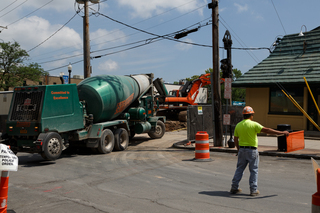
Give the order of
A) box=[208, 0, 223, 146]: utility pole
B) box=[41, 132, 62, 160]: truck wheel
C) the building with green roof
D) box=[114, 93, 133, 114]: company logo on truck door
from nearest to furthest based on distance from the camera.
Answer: box=[41, 132, 62, 160]: truck wheel < box=[114, 93, 133, 114]: company logo on truck door < box=[208, 0, 223, 146]: utility pole < the building with green roof

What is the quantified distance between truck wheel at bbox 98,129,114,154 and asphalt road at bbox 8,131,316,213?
93 cm

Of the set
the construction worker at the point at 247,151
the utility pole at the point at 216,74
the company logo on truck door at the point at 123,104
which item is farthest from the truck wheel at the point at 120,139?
the construction worker at the point at 247,151

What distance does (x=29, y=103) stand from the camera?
35.5 feet

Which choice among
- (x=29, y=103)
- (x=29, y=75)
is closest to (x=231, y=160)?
(x=29, y=103)

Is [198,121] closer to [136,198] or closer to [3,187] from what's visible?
[136,198]

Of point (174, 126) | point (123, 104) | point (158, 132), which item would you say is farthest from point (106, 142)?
point (174, 126)

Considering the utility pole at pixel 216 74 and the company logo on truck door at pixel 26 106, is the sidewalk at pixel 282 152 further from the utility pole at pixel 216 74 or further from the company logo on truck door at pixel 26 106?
the company logo on truck door at pixel 26 106

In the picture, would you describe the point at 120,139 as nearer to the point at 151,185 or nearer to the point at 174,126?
the point at 151,185

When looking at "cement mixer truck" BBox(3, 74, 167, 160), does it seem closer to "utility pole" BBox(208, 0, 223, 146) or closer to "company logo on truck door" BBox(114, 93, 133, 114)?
"company logo on truck door" BBox(114, 93, 133, 114)

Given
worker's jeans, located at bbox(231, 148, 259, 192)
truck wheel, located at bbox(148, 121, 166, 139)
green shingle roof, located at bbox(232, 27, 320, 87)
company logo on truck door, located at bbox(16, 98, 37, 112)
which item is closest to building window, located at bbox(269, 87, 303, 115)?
green shingle roof, located at bbox(232, 27, 320, 87)

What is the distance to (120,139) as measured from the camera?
1383 centimetres

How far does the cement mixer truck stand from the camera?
10578 mm

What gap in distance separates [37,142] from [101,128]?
2903mm

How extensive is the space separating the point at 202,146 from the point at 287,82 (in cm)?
893
